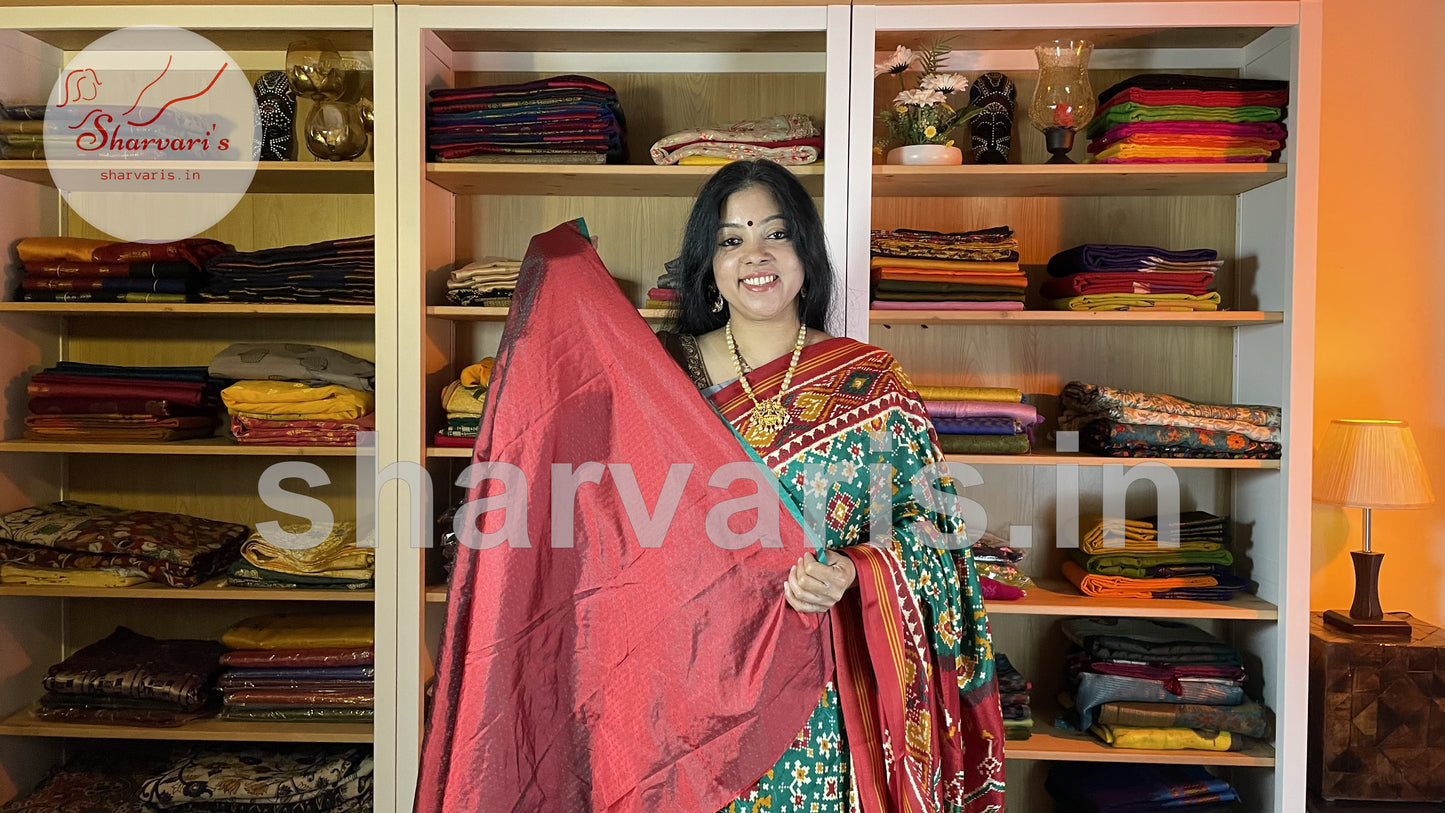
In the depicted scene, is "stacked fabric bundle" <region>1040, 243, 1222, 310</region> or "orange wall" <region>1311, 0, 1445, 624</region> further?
"orange wall" <region>1311, 0, 1445, 624</region>

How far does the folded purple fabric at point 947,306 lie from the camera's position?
2395 mm

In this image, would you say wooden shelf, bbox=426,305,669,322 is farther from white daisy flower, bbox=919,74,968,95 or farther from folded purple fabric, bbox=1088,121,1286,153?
folded purple fabric, bbox=1088,121,1286,153

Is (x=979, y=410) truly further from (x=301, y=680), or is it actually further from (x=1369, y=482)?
(x=301, y=680)

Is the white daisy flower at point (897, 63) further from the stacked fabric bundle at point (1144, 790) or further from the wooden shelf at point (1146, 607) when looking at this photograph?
the stacked fabric bundle at point (1144, 790)

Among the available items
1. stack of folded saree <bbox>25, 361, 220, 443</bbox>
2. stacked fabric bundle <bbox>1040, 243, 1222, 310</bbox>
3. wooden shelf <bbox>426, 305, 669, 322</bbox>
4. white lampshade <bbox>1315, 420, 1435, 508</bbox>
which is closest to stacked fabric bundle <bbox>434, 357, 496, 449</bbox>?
wooden shelf <bbox>426, 305, 669, 322</bbox>

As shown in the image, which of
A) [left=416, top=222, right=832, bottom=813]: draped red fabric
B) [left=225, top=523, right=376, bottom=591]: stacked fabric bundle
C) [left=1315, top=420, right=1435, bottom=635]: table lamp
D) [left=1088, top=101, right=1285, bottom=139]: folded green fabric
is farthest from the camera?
[left=225, top=523, right=376, bottom=591]: stacked fabric bundle

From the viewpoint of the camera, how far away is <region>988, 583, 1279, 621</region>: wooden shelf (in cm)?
236

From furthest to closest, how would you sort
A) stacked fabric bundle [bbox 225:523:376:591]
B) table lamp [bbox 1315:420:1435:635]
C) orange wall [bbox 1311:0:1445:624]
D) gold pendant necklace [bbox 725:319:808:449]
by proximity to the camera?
orange wall [bbox 1311:0:1445:624] < stacked fabric bundle [bbox 225:523:376:591] < table lamp [bbox 1315:420:1435:635] < gold pendant necklace [bbox 725:319:808:449]

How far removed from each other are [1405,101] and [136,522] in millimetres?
3410

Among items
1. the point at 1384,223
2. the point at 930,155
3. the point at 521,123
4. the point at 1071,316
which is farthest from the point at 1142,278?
the point at 521,123

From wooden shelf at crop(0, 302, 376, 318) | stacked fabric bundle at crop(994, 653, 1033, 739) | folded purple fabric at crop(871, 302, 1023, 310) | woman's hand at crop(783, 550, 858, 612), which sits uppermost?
folded purple fabric at crop(871, 302, 1023, 310)

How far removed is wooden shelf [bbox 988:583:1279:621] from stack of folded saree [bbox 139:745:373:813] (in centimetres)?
158

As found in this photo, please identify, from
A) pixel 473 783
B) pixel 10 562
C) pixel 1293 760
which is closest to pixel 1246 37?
pixel 1293 760

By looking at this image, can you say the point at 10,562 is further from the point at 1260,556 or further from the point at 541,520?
the point at 1260,556
